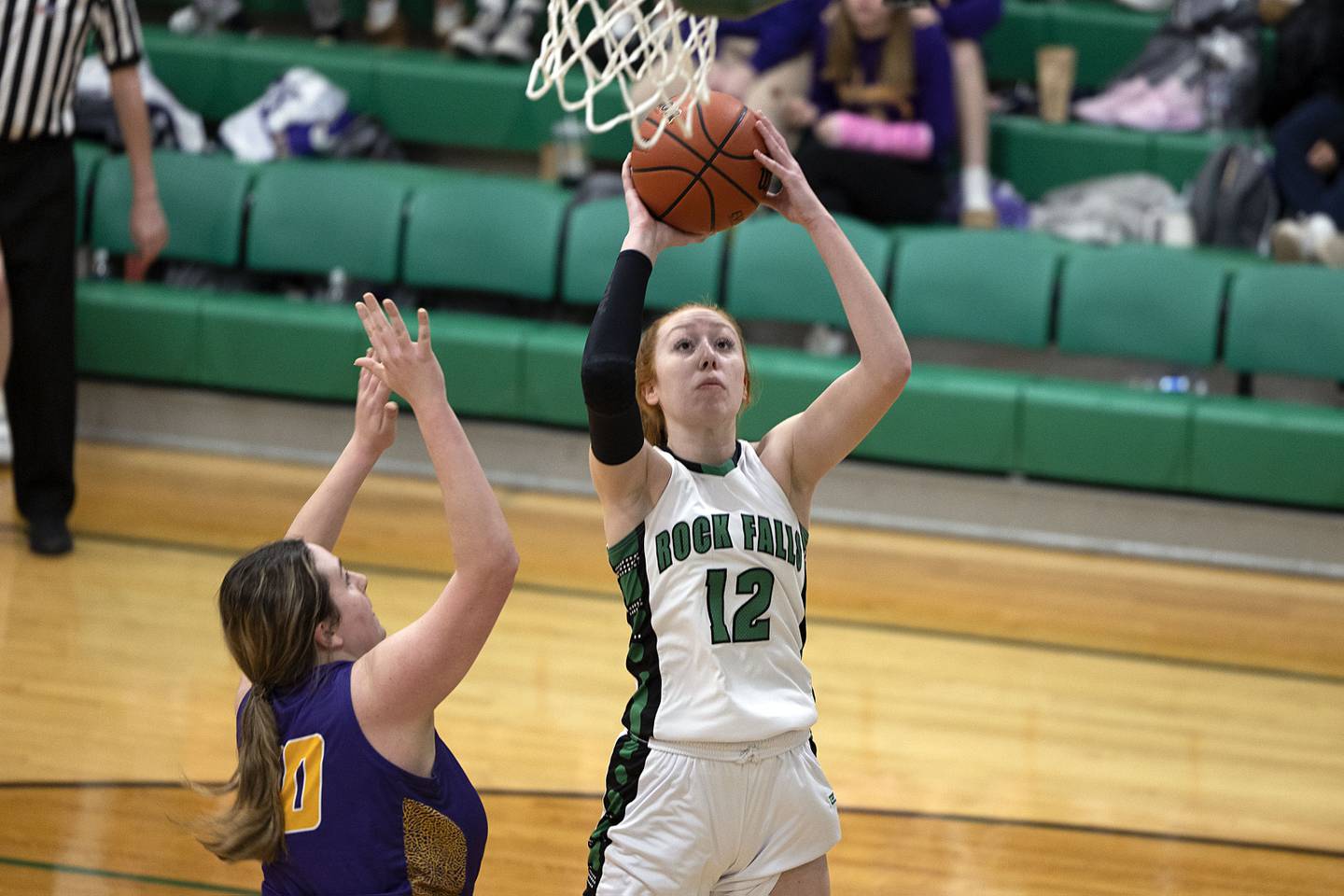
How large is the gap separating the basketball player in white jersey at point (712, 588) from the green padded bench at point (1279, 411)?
4034 mm

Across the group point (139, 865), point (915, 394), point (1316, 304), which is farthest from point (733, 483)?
point (1316, 304)

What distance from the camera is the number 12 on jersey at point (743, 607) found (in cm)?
260

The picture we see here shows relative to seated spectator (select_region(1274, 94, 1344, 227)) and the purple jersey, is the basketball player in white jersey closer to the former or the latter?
the purple jersey

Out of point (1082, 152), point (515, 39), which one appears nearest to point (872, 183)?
point (1082, 152)

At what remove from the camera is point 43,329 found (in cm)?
587

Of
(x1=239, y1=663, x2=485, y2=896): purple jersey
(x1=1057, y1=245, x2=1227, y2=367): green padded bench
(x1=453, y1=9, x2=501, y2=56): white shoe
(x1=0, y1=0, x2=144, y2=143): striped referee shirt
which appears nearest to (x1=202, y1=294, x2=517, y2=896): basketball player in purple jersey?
(x1=239, y1=663, x2=485, y2=896): purple jersey

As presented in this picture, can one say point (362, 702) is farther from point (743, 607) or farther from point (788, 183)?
point (788, 183)

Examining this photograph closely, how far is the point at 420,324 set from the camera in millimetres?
2316

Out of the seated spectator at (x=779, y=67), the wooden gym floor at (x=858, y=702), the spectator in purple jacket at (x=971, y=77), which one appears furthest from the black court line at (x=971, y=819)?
the seated spectator at (x=779, y=67)

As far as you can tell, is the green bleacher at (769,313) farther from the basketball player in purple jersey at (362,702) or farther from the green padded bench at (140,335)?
the basketball player in purple jersey at (362,702)

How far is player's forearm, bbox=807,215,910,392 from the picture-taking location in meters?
2.65

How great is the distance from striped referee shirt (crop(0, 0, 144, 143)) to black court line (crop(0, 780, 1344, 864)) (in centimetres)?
256

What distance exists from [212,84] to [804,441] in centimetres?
626

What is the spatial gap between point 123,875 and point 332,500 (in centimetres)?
147
